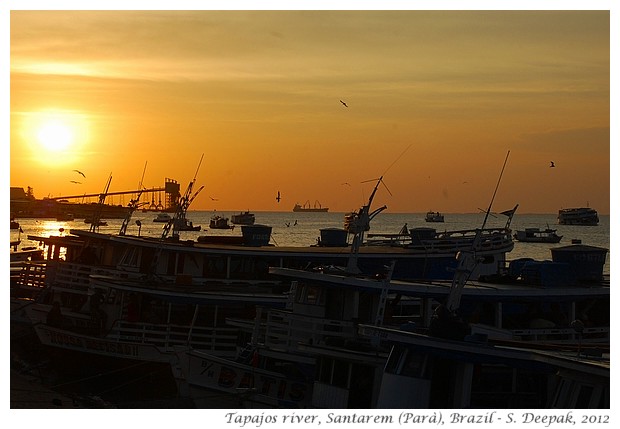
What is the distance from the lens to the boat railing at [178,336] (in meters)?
31.2

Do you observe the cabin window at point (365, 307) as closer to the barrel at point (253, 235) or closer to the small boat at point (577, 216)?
the barrel at point (253, 235)

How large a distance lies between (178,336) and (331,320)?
734cm

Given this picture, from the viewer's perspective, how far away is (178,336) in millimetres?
32469

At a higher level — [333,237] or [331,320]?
[333,237]

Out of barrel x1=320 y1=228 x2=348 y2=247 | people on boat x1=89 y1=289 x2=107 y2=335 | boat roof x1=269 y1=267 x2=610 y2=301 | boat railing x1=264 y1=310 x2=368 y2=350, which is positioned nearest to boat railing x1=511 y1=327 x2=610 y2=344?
boat roof x1=269 y1=267 x2=610 y2=301

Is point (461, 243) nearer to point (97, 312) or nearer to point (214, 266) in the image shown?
point (214, 266)

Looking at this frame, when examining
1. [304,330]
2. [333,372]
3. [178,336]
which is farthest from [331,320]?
[178,336]

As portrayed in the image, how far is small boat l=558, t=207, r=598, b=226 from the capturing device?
19138 centimetres

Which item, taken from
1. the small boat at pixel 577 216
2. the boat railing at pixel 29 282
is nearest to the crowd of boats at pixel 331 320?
the boat railing at pixel 29 282

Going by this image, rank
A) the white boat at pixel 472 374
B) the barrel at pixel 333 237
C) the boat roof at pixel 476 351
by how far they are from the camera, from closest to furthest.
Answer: the white boat at pixel 472 374, the boat roof at pixel 476 351, the barrel at pixel 333 237

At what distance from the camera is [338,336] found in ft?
86.2

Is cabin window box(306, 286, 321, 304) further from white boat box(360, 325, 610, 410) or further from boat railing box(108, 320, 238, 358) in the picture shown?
white boat box(360, 325, 610, 410)

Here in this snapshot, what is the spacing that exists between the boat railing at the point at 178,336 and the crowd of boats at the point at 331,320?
6 cm
